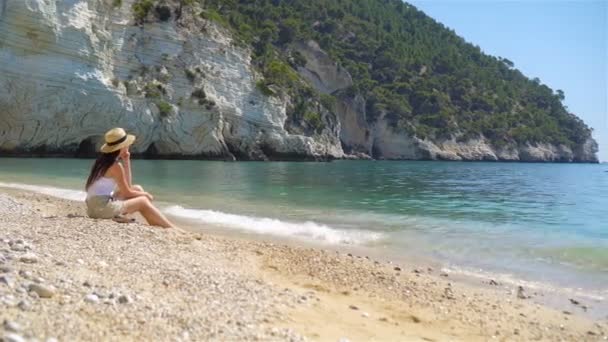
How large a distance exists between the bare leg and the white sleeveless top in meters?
0.34

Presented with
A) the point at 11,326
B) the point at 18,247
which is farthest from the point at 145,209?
the point at 11,326

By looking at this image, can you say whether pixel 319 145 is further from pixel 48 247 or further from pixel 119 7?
pixel 48 247

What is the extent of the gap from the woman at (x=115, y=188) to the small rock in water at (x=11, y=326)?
4.88 m

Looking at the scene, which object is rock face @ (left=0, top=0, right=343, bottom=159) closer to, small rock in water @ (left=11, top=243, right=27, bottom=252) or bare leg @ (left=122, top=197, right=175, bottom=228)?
bare leg @ (left=122, top=197, right=175, bottom=228)

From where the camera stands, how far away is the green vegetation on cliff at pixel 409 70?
83.2 meters

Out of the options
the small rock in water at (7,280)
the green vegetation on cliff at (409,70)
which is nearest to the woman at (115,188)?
the small rock in water at (7,280)

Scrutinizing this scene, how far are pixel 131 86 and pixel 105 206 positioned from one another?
122ft

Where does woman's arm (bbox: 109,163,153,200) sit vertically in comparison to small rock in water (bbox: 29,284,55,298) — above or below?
above

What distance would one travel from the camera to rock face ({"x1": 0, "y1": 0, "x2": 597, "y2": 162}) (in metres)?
36.2

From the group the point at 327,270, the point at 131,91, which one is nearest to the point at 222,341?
the point at 327,270

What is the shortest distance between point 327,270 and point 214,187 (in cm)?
1460

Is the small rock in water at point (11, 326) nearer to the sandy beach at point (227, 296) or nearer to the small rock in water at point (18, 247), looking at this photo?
the sandy beach at point (227, 296)

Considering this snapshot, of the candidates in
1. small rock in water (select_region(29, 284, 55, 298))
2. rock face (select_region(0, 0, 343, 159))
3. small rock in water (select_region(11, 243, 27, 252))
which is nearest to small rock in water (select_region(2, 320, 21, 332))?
small rock in water (select_region(29, 284, 55, 298))

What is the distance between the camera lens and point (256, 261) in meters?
7.36
